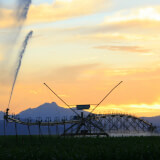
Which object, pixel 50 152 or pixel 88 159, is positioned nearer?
pixel 88 159

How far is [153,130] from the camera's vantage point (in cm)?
19775

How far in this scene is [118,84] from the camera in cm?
13612

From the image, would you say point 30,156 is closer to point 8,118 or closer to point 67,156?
point 67,156

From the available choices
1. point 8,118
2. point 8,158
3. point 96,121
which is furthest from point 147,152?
point 96,121

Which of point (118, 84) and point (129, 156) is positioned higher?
point (118, 84)

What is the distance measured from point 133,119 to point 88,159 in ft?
446

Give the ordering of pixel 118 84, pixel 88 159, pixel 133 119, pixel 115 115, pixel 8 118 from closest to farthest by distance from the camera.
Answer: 1. pixel 88 159
2. pixel 8 118
3. pixel 118 84
4. pixel 115 115
5. pixel 133 119

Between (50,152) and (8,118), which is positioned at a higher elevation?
(8,118)

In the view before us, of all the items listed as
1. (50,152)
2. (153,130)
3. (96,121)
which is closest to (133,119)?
(153,130)

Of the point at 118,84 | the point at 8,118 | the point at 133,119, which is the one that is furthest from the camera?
the point at 133,119

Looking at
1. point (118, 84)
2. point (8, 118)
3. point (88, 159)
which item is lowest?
point (88, 159)

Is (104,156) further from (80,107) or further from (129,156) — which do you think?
(80,107)

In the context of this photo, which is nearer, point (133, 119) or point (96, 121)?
point (96, 121)

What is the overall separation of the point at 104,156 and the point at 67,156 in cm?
443
